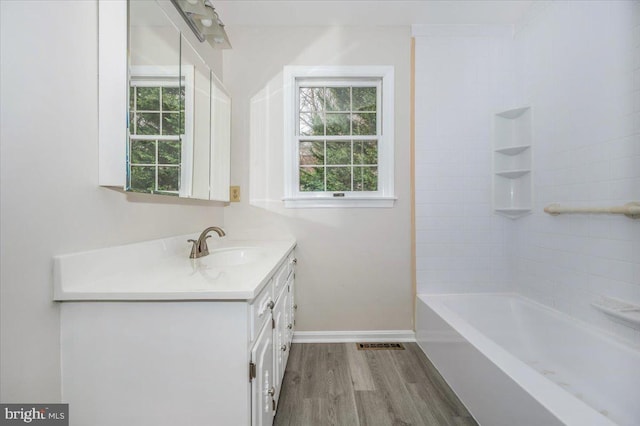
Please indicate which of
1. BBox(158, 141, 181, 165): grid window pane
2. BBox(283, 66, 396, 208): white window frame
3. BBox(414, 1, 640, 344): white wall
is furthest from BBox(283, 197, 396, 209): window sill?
BBox(158, 141, 181, 165): grid window pane

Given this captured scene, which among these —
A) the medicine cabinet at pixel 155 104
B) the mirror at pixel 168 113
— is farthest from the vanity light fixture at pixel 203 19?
the mirror at pixel 168 113

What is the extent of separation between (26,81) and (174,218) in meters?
0.88

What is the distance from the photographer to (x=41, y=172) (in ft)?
2.69

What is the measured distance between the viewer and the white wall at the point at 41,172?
0.74 meters

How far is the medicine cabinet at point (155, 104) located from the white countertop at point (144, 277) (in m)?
0.28

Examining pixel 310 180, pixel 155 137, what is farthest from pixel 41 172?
pixel 310 180

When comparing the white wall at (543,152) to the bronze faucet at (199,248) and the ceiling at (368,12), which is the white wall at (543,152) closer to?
the ceiling at (368,12)

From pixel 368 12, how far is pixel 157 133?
1.78m

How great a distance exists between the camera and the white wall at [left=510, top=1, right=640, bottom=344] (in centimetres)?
142

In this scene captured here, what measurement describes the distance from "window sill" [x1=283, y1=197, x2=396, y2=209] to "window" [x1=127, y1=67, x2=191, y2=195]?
892 mm

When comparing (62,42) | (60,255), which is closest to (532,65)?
(62,42)

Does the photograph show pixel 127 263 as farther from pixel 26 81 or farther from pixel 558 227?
pixel 558 227

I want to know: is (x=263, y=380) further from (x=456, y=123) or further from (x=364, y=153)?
(x=456, y=123)

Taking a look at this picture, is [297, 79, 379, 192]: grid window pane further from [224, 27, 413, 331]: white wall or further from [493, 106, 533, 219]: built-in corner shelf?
[493, 106, 533, 219]: built-in corner shelf
